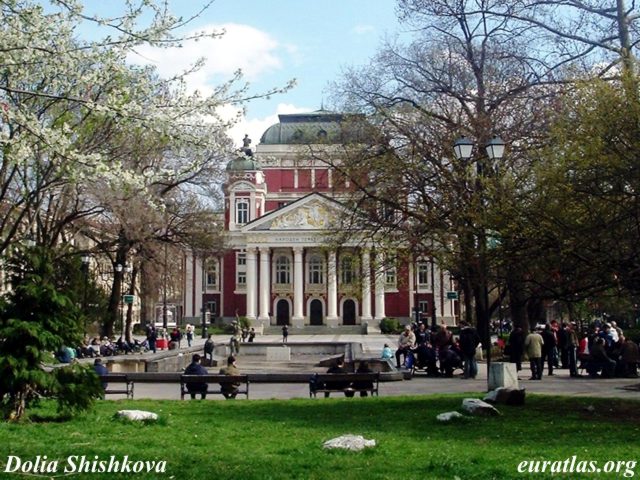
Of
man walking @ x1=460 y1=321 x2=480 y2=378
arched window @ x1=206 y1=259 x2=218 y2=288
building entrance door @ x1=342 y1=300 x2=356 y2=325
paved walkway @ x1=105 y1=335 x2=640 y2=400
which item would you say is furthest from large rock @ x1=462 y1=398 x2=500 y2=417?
arched window @ x1=206 y1=259 x2=218 y2=288

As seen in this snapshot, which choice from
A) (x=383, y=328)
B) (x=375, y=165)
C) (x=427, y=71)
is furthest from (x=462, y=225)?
(x=383, y=328)

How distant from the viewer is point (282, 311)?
77.3m

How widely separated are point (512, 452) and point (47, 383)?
6.95 meters

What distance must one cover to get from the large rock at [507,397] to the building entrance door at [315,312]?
2520 inches

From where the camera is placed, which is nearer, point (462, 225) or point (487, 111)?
point (462, 225)

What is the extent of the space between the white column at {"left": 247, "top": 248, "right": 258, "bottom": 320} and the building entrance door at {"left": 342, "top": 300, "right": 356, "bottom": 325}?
30.8ft

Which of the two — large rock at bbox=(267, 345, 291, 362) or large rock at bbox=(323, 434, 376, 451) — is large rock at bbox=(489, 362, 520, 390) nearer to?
large rock at bbox=(323, 434, 376, 451)

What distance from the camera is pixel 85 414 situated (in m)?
12.2

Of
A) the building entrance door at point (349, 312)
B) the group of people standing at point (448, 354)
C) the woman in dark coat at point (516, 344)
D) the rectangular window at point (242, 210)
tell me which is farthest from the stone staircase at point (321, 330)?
the woman in dark coat at point (516, 344)

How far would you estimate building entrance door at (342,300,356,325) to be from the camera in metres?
76.6

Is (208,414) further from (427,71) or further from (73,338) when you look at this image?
(427,71)

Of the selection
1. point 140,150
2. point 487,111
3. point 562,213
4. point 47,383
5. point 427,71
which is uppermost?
point 427,71

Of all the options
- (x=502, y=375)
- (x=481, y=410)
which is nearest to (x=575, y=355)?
(x=502, y=375)

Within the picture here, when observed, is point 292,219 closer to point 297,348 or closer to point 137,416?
point 297,348
